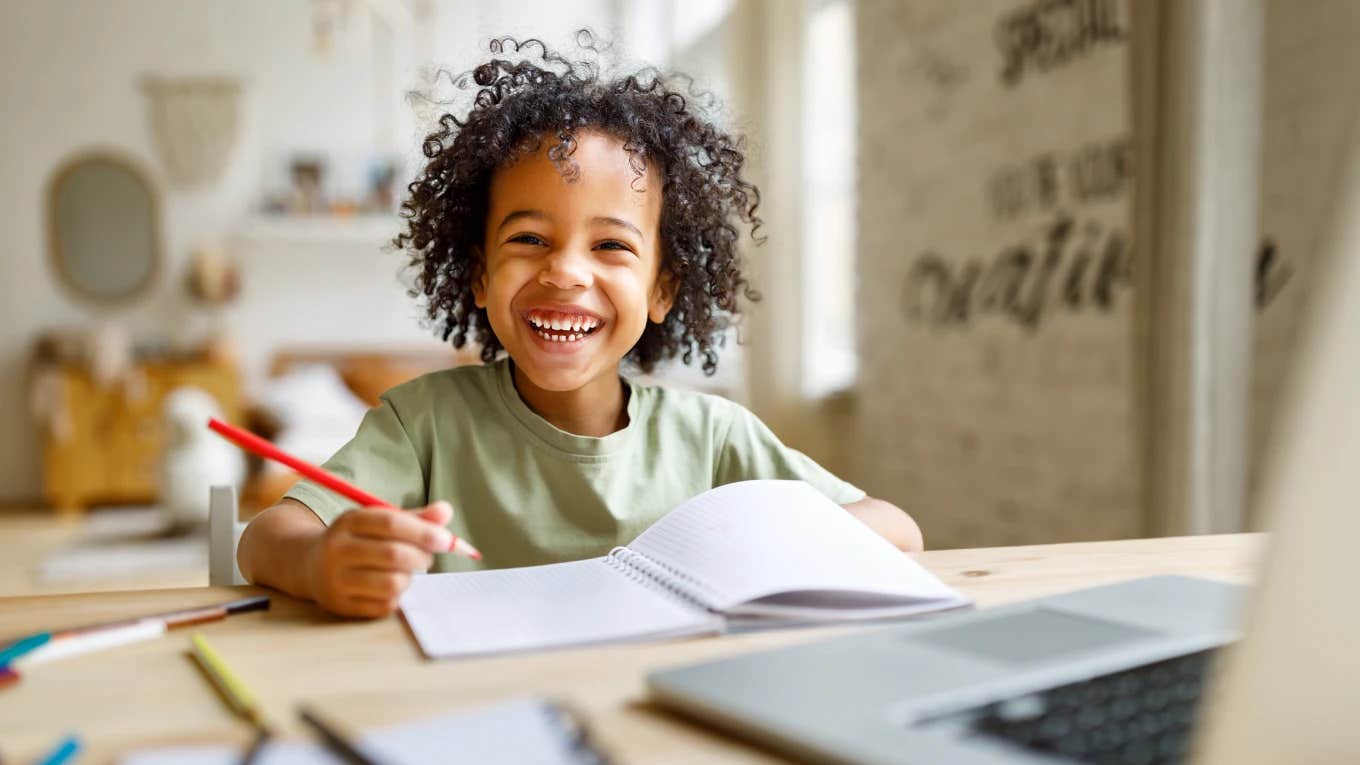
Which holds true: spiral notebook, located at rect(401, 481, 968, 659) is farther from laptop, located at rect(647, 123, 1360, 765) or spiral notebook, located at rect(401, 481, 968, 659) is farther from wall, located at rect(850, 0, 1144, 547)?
wall, located at rect(850, 0, 1144, 547)

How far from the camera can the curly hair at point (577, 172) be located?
1039 mm

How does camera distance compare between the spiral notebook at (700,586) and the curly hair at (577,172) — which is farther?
the curly hair at (577,172)

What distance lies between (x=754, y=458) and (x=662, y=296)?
0.18 meters

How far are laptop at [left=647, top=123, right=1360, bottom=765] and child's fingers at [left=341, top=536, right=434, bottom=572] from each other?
204 mm

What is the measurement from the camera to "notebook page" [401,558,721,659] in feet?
1.98

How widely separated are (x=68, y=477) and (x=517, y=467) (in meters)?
5.01

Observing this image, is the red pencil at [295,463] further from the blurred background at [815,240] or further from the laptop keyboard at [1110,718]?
the blurred background at [815,240]

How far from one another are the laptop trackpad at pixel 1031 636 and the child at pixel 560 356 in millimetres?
337

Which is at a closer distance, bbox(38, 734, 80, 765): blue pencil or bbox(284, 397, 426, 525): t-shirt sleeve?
bbox(38, 734, 80, 765): blue pencil

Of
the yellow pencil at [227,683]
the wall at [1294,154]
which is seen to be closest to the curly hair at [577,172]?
the yellow pencil at [227,683]

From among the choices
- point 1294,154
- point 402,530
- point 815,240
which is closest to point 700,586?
point 402,530

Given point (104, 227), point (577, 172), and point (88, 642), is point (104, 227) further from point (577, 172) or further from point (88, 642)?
point (88, 642)

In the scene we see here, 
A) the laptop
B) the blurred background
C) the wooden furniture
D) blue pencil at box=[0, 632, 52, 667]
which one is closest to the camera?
the laptop

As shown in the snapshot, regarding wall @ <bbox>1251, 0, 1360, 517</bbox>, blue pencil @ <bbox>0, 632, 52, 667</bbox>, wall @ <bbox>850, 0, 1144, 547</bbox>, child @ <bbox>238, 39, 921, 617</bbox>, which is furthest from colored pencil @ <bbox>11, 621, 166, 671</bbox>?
wall @ <bbox>850, 0, 1144, 547</bbox>
